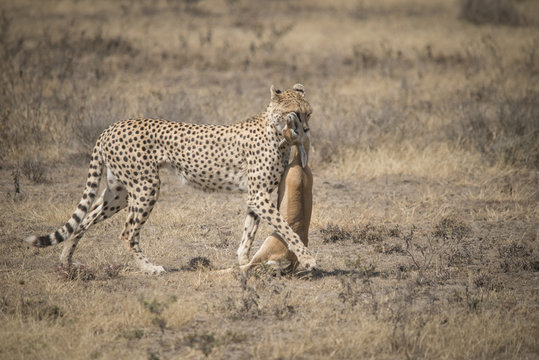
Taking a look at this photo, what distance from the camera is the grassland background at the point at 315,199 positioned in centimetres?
448

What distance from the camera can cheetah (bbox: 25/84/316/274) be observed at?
5.53 m

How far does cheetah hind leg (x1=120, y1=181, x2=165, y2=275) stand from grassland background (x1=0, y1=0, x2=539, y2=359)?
0.15 meters

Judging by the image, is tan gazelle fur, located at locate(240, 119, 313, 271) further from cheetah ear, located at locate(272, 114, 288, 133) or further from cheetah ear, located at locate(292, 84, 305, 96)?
cheetah ear, located at locate(292, 84, 305, 96)

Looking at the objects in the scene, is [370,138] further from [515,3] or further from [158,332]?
[515,3]

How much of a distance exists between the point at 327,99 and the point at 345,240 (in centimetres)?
536

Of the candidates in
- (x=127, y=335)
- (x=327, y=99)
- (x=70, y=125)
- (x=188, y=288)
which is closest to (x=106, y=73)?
(x=70, y=125)

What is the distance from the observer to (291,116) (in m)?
5.27

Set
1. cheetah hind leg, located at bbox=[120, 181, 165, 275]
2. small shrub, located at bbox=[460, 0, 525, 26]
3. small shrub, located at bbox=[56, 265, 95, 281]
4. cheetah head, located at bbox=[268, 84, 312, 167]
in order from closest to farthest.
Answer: cheetah head, located at bbox=[268, 84, 312, 167] < small shrub, located at bbox=[56, 265, 95, 281] < cheetah hind leg, located at bbox=[120, 181, 165, 275] < small shrub, located at bbox=[460, 0, 525, 26]

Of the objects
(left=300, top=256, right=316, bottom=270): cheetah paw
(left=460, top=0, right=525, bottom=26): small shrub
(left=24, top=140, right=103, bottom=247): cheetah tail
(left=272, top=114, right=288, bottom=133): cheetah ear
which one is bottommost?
(left=300, top=256, right=316, bottom=270): cheetah paw

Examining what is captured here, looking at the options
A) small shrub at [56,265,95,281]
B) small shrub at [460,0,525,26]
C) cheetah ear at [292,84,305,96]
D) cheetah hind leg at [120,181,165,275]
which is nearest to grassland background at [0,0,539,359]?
small shrub at [56,265,95,281]

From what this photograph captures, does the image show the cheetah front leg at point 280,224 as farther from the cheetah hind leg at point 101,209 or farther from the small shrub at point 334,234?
the small shrub at point 334,234

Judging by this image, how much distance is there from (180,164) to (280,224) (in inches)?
40.0

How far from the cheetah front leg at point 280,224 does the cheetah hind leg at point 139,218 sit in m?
0.83

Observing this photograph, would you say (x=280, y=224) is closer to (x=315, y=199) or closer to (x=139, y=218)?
(x=139, y=218)
